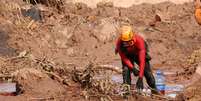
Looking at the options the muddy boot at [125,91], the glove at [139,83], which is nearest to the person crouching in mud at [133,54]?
the glove at [139,83]

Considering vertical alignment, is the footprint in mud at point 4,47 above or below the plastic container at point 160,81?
above

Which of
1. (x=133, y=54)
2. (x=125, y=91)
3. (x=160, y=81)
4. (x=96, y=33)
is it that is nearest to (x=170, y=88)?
(x=160, y=81)

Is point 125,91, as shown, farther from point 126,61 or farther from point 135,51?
point 135,51

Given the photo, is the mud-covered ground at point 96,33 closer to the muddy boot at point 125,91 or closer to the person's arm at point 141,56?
the person's arm at point 141,56

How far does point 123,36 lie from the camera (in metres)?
10.7

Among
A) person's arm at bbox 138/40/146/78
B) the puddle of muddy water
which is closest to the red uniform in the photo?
person's arm at bbox 138/40/146/78

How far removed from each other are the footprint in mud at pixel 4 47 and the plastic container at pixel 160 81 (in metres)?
3.40

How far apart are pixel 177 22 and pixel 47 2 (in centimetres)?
384

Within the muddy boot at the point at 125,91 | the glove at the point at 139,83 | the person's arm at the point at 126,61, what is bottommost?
the muddy boot at the point at 125,91

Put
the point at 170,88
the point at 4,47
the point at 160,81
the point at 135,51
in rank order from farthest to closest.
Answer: the point at 4,47
the point at 160,81
the point at 170,88
the point at 135,51

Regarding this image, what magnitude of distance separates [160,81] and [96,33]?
505 centimetres

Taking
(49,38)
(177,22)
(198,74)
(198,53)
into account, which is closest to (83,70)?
(198,74)

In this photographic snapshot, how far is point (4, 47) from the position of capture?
1562 centimetres

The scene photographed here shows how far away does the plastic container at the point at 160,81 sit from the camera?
38.0 ft
